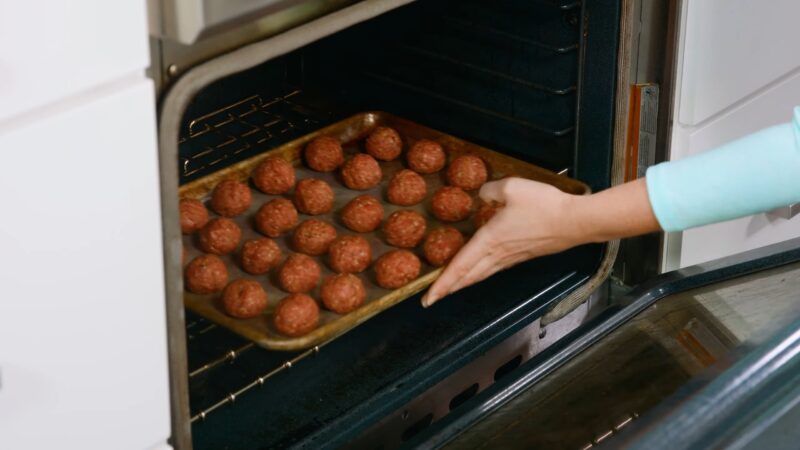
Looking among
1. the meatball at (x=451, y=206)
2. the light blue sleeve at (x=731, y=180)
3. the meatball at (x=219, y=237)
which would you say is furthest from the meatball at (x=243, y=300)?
the light blue sleeve at (x=731, y=180)

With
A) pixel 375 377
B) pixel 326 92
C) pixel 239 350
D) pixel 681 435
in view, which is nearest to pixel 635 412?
pixel 681 435

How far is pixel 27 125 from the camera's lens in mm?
933

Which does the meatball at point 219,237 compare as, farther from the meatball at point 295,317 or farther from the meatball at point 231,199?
the meatball at point 295,317

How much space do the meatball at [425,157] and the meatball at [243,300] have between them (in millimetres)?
418

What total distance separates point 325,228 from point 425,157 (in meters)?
0.24

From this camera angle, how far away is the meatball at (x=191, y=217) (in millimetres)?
1692

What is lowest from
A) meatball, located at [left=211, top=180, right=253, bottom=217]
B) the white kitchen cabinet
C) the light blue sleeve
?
→ meatball, located at [left=211, top=180, right=253, bottom=217]

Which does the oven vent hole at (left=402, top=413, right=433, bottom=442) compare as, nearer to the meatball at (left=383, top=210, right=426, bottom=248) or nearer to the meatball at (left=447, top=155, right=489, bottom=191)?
the meatball at (left=383, top=210, right=426, bottom=248)

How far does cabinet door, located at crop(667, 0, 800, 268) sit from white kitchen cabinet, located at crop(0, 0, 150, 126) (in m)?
0.92

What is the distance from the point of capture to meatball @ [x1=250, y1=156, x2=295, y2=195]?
5.88 ft

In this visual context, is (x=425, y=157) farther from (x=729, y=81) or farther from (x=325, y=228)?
(x=729, y=81)

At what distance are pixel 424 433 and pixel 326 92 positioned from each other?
0.83 m

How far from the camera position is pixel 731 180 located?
4.37 feet

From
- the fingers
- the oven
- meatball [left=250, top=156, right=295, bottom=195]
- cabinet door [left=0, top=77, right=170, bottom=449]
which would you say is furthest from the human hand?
cabinet door [left=0, top=77, right=170, bottom=449]
